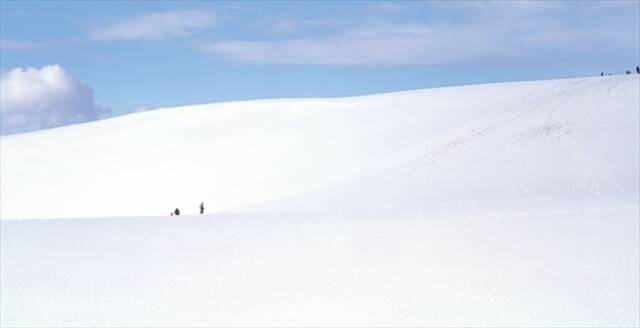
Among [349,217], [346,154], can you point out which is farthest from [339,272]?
[346,154]

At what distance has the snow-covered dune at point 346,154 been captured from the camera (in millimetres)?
21250

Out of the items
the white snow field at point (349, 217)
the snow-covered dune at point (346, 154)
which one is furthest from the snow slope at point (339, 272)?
the snow-covered dune at point (346, 154)

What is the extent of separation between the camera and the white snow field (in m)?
7.19

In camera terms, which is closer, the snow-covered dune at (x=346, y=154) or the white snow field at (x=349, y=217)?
the white snow field at (x=349, y=217)

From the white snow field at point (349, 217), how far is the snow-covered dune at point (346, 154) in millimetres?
106

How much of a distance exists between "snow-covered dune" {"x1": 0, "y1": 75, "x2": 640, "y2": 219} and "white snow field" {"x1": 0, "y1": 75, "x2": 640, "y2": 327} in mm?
106

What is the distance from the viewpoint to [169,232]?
1317 centimetres

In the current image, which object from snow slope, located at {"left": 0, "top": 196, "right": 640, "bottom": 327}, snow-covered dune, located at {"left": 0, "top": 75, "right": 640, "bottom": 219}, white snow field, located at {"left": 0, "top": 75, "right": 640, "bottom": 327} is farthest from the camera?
snow-covered dune, located at {"left": 0, "top": 75, "right": 640, "bottom": 219}

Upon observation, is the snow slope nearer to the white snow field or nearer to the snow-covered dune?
the white snow field

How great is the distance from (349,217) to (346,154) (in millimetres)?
14334

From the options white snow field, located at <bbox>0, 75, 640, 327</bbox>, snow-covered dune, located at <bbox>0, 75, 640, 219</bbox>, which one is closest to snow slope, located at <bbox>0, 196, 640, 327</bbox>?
white snow field, located at <bbox>0, 75, 640, 327</bbox>

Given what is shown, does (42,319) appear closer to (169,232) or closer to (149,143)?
(169,232)

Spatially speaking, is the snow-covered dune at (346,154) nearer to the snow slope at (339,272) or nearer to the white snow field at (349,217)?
the white snow field at (349,217)

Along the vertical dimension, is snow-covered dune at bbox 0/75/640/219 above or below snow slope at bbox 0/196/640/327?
above
